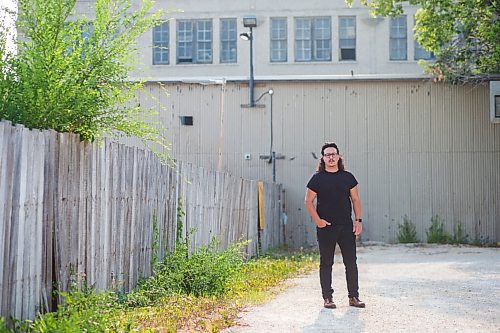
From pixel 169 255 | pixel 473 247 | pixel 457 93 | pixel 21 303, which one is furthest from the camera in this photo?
pixel 457 93

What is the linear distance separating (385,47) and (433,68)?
9265 millimetres

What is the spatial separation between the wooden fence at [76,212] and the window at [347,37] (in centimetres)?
2185

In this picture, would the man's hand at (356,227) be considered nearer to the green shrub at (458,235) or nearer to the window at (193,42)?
the green shrub at (458,235)

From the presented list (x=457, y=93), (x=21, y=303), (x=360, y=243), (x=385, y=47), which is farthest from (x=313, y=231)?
(x=21, y=303)

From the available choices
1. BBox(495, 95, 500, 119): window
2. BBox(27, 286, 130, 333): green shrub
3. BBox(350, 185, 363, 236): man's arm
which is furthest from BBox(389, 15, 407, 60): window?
BBox(27, 286, 130, 333): green shrub

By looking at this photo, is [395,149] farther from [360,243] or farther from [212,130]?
[212,130]

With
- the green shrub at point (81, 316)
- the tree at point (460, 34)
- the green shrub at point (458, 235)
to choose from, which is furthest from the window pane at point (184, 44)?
the green shrub at point (81, 316)

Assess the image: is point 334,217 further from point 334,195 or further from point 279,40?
point 279,40

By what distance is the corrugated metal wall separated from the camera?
2536cm

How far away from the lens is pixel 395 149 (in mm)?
25547

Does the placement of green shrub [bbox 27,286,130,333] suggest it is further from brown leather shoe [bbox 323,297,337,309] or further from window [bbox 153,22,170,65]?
window [bbox 153,22,170,65]

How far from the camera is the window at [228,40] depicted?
34.2 m

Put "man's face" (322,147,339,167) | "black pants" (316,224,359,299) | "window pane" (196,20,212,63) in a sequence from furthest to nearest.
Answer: "window pane" (196,20,212,63) < "man's face" (322,147,339,167) < "black pants" (316,224,359,299)

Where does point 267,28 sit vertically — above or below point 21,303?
above
